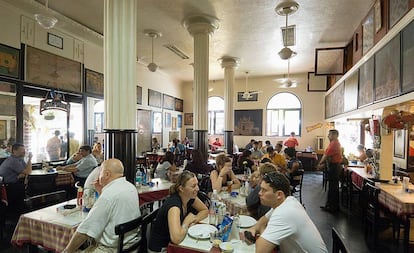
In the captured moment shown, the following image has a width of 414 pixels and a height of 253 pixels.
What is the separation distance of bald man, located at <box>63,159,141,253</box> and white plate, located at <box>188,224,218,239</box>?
1.76ft

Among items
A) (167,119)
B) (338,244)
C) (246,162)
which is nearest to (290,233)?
(338,244)

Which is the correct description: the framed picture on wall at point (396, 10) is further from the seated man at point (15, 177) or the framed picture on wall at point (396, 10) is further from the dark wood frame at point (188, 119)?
the dark wood frame at point (188, 119)

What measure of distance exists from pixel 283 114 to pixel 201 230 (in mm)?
10709

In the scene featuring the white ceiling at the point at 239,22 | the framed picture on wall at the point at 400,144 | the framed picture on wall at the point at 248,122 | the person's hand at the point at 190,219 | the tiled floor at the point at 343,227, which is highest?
the white ceiling at the point at 239,22

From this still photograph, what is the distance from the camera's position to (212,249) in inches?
75.4

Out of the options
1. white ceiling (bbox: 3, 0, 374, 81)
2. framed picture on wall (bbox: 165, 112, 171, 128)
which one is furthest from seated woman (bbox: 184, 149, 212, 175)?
framed picture on wall (bbox: 165, 112, 171, 128)

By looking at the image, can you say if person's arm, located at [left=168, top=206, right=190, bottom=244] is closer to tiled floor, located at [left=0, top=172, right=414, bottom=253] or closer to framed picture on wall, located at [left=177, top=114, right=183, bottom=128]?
tiled floor, located at [left=0, top=172, right=414, bottom=253]

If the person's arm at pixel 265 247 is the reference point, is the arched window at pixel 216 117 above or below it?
above

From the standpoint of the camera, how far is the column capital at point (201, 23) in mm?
5617

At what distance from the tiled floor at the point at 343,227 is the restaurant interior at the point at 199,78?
2cm

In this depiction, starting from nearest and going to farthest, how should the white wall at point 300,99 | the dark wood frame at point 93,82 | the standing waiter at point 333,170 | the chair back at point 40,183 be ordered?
1. the chair back at point 40,183
2. the standing waiter at point 333,170
3. the dark wood frame at point 93,82
4. the white wall at point 300,99

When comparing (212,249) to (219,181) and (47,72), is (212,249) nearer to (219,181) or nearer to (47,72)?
(219,181)

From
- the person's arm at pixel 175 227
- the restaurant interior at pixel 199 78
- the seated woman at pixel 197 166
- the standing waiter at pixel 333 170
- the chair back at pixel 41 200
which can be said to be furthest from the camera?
the standing waiter at pixel 333 170

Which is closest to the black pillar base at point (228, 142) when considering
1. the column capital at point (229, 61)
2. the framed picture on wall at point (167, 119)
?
the column capital at point (229, 61)
